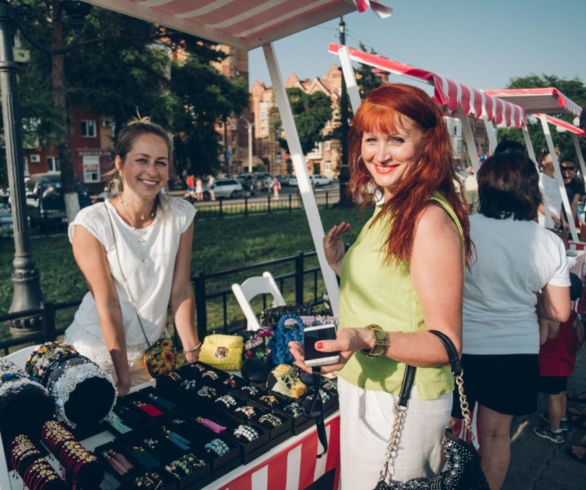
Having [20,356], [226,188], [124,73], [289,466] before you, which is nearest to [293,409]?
[289,466]

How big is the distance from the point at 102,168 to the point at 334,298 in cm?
3691

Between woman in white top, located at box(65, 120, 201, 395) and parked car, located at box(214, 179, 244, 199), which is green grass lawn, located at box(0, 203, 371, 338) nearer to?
woman in white top, located at box(65, 120, 201, 395)

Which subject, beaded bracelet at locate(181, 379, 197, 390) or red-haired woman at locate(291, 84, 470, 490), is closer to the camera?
red-haired woman at locate(291, 84, 470, 490)

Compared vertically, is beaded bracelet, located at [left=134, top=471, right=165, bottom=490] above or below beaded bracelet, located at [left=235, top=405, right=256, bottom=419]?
below

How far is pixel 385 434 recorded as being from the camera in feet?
4.81

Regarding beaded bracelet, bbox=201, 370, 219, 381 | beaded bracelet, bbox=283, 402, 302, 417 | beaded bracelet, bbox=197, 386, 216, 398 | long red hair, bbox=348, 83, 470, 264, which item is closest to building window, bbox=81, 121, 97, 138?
beaded bracelet, bbox=201, 370, 219, 381

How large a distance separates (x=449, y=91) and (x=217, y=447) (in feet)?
12.6

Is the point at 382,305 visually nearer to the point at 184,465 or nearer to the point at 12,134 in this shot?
the point at 184,465

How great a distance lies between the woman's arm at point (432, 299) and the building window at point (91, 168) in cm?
3768

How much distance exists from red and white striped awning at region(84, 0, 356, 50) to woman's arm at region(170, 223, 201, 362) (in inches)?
46.8

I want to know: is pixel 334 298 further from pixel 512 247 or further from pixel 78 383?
pixel 78 383

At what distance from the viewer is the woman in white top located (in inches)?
83.0

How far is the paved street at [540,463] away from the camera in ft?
9.89

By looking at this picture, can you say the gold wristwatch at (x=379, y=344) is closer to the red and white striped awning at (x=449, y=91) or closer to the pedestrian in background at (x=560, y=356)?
the pedestrian in background at (x=560, y=356)
